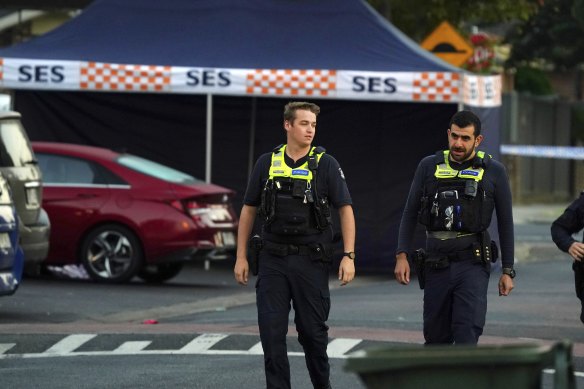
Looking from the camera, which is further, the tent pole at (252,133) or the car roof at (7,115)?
the tent pole at (252,133)

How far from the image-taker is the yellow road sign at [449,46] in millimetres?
23766

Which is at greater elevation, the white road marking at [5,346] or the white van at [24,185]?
the white van at [24,185]

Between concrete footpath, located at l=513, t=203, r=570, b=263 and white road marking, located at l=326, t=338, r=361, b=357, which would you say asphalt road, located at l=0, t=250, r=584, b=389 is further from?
concrete footpath, located at l=513, t=203, r=570, b=263

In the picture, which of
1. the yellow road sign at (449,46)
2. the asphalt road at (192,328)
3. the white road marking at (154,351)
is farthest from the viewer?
the yellow road sign at (449,46)

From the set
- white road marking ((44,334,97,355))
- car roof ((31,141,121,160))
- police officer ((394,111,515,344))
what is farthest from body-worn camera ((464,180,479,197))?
car roof ((31,141,121,160))

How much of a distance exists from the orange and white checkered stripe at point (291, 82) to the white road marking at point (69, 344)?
716 centimetres

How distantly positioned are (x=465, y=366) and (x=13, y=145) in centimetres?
1060

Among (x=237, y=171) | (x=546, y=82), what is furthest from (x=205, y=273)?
(x=546, y=82)

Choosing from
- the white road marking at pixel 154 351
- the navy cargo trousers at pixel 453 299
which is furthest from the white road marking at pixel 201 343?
the navy cargo trousers at pixel 453 299

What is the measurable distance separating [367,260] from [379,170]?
1.13 meters

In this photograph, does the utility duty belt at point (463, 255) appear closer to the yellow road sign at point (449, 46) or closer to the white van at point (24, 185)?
the white van at point (24, 185)

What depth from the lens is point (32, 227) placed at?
15.2 metres

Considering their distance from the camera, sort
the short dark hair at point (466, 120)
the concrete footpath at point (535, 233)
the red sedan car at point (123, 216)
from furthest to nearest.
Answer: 1. the concrete footpath at point (535, 233)
2. the red sedan car at point (123, 216)
3. the short dark hair at point (466, 120)

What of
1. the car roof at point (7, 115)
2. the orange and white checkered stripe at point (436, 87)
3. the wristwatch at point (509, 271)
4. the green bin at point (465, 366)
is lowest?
the wristwatch at point (509, 271)
